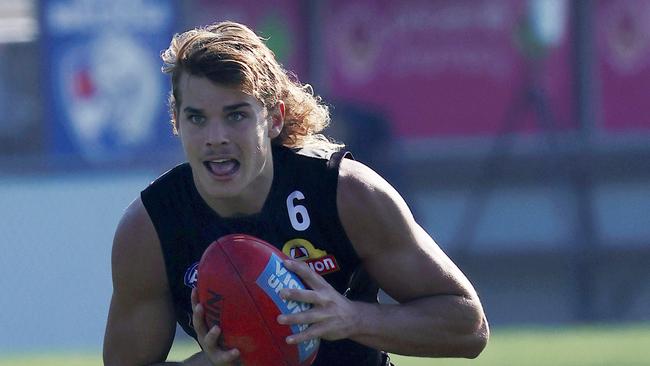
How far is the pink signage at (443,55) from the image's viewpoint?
13.0 meters

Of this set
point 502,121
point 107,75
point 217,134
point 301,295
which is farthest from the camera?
point 502,121

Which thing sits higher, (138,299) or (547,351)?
(138,299)

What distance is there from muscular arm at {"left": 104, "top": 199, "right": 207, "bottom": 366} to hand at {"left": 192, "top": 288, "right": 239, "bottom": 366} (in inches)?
14.8

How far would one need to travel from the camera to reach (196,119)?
4.00 metres

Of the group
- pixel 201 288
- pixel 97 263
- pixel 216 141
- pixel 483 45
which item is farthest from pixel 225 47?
pixel 483 45

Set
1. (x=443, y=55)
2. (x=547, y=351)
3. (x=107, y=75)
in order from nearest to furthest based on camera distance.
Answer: (x=547, y=351) → (x=107, y=75) → (x=443, y=55)

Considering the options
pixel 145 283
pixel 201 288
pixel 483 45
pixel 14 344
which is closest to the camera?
pixel 201 288

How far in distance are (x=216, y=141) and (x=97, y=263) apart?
7938 mm

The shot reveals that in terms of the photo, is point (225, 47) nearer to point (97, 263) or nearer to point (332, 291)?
point (332, 291)

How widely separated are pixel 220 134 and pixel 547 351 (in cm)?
561

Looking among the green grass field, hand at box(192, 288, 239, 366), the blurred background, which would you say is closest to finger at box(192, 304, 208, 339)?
hand at box(192, 288, 239, 366)

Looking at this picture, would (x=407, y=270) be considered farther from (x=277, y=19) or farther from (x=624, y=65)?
(x=624, y=65)

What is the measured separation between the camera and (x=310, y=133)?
4.44m

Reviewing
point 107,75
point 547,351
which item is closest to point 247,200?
point 547,351
